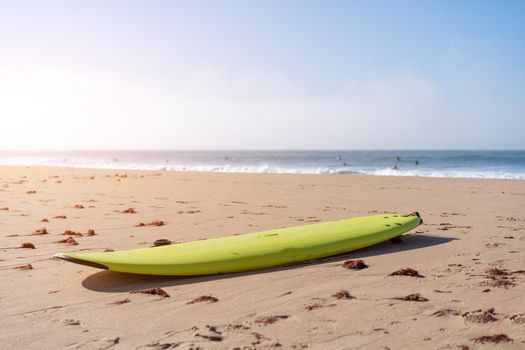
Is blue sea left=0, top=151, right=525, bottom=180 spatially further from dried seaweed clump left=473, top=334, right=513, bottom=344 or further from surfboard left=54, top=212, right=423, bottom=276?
dried seaweed clump left=473, top=334, right=513, bottom=344

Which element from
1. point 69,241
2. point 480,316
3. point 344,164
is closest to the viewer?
point 480,316

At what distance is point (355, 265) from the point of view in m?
4.07

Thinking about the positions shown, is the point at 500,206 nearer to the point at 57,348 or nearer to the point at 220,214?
the point at 220,214

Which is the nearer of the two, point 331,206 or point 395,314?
point 395,314

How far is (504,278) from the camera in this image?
12.0 feet

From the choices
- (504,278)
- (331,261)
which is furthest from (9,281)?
(504,278)

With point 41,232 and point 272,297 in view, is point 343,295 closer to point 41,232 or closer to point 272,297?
point 272,297

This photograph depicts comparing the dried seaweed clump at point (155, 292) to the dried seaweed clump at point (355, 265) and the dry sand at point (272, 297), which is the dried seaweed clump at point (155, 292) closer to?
the dry sand at point (272, 297)

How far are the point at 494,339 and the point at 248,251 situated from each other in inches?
80.7

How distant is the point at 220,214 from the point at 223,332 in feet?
15.5

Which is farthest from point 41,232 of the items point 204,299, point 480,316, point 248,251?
point 480,316

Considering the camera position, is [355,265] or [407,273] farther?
[355,265]

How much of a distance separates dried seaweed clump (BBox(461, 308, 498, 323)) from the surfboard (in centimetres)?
163

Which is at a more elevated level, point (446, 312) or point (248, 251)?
point (248, 251)
